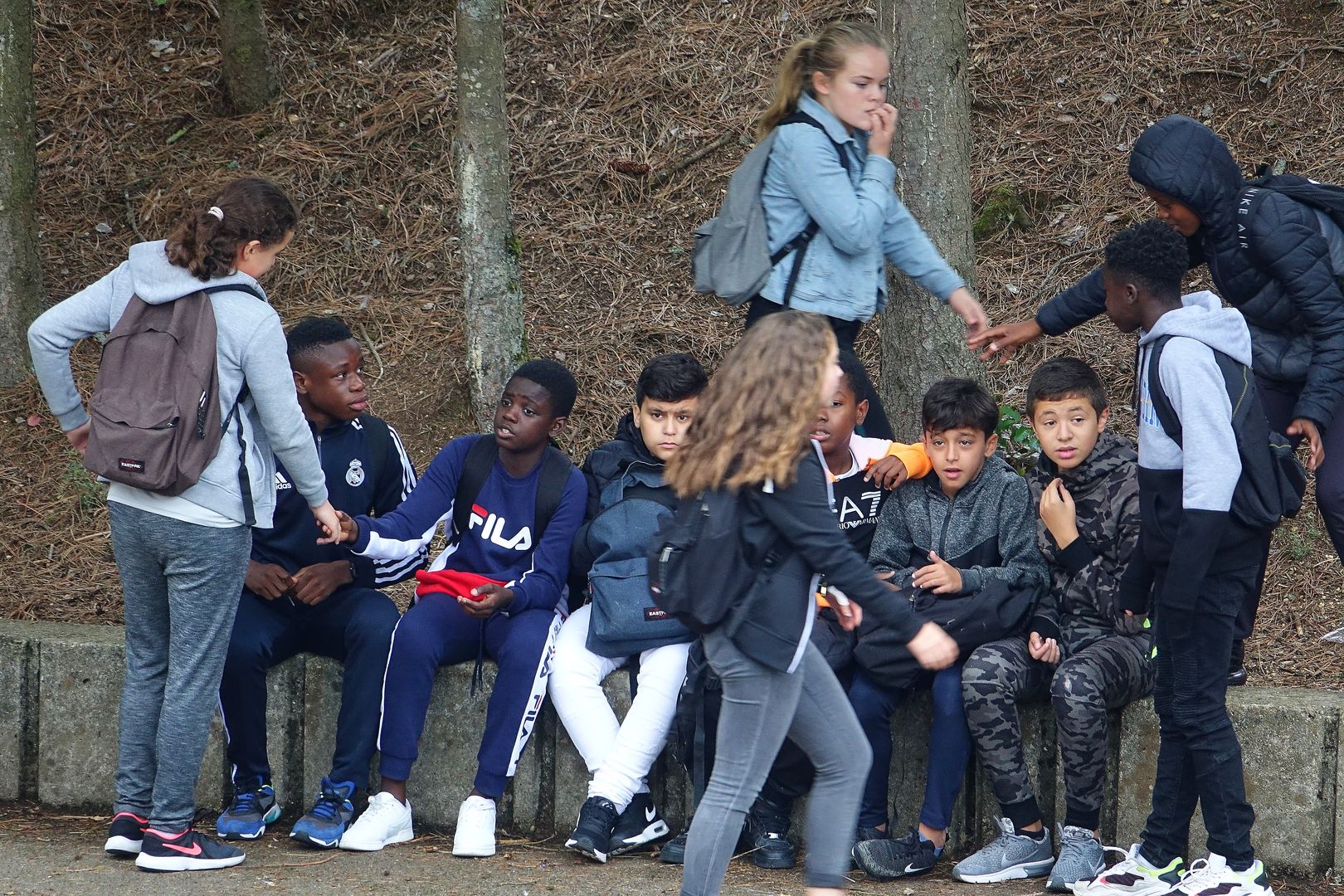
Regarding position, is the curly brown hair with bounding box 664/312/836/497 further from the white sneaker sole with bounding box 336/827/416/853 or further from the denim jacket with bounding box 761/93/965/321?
the white sneaker sole with bounding box 336/827/416/853

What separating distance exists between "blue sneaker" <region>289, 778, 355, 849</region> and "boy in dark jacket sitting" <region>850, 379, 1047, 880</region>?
5.18 ft

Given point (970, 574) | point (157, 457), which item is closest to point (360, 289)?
point (157, 457)

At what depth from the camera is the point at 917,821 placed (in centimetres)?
441

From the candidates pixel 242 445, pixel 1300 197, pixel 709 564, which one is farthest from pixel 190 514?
pixel 1300 197

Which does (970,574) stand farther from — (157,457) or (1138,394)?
(157,457)

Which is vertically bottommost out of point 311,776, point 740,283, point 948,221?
point 311,776

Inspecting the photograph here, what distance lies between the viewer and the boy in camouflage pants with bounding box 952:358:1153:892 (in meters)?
4.10

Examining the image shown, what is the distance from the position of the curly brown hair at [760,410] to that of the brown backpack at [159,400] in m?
1.41

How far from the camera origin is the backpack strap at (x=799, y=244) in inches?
180

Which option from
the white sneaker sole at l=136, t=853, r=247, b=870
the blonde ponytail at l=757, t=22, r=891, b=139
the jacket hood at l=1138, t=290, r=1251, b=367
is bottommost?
the white sneaker sole at l=136, t=853, r=247, b=870

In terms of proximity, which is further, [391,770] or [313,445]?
[391,770]

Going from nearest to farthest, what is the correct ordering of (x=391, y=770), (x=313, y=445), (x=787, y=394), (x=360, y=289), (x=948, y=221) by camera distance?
(x=787, y=394)
(x=313, y=445)
(x=391, y=770)
(x=948, y=221)
(x=360, y=289)

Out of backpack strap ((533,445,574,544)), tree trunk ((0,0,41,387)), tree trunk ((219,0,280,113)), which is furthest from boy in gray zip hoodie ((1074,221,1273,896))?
tree trunk ((219,0,280,113))

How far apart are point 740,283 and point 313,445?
1.41 meters
